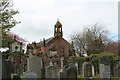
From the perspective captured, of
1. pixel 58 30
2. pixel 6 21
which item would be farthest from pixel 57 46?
pixel 6 21

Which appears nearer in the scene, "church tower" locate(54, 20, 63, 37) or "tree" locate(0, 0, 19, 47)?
"tree" locate(0, 0, 19, 47)

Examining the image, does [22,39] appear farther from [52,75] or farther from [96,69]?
[52,75]

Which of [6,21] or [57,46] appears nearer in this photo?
[6,21]

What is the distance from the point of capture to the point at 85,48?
62.6 meters

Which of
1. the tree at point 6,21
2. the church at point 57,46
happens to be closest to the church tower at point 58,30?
the church at point 57,46

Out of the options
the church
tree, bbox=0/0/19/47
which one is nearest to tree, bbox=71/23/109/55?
the church

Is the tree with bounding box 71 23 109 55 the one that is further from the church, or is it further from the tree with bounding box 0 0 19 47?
the tree with bounding box 0 0 19 47

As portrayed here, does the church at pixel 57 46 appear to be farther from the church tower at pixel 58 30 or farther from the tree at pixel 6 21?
the tree at pixel 6 21

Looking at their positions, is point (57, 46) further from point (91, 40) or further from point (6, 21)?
point (6, 21)

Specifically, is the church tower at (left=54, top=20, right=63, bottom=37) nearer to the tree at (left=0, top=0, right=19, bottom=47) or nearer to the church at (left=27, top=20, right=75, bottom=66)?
the church at (left=27, top=20, right=75, bottom=66)

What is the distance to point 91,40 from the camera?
58.9 m

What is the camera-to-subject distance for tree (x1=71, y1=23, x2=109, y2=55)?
191 ft

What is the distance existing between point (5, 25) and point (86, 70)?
10.1m

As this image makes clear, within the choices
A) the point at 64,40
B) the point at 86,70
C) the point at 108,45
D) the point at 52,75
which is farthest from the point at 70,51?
the point at 52,75
